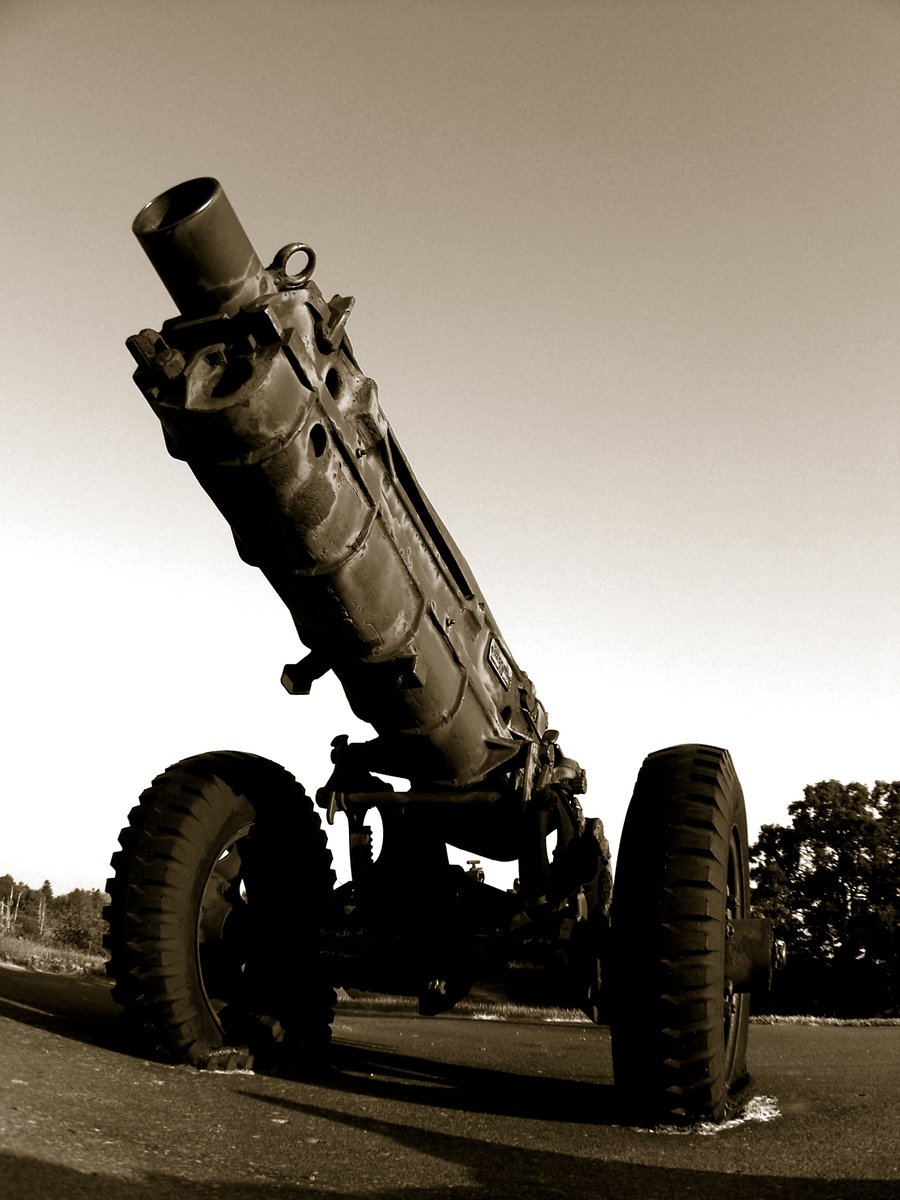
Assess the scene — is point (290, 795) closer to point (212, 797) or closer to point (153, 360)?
point (212, 797)

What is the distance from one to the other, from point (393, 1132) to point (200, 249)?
382 cm

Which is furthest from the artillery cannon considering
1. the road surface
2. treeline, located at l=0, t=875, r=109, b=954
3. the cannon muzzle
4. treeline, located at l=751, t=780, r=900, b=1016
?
treeline, located at l=751, t=780, r=900, b=1016

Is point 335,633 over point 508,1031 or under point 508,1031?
over

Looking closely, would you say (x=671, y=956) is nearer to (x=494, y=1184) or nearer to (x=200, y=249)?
(x=494, y=1184)

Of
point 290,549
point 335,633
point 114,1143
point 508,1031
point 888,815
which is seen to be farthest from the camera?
point 888,815

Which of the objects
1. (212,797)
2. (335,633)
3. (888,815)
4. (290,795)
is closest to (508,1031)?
(290,795)

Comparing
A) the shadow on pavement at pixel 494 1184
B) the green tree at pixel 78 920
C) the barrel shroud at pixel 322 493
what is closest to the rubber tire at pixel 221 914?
the barrel shroud at pixel 322 493

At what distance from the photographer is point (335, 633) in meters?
5.67

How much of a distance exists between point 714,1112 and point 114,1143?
2.83m

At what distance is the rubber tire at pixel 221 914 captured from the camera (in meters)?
6.00

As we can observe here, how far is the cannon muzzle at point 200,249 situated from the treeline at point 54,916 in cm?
1338

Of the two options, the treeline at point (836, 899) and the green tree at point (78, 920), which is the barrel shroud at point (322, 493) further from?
the treeline at point (836, 899)

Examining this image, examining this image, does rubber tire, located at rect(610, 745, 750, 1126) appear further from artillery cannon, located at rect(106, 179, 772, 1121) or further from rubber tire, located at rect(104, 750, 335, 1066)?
rubber tire, located at rect(104, 750, 335, 1066)

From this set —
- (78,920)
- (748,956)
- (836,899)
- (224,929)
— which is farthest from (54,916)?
(748,956)
